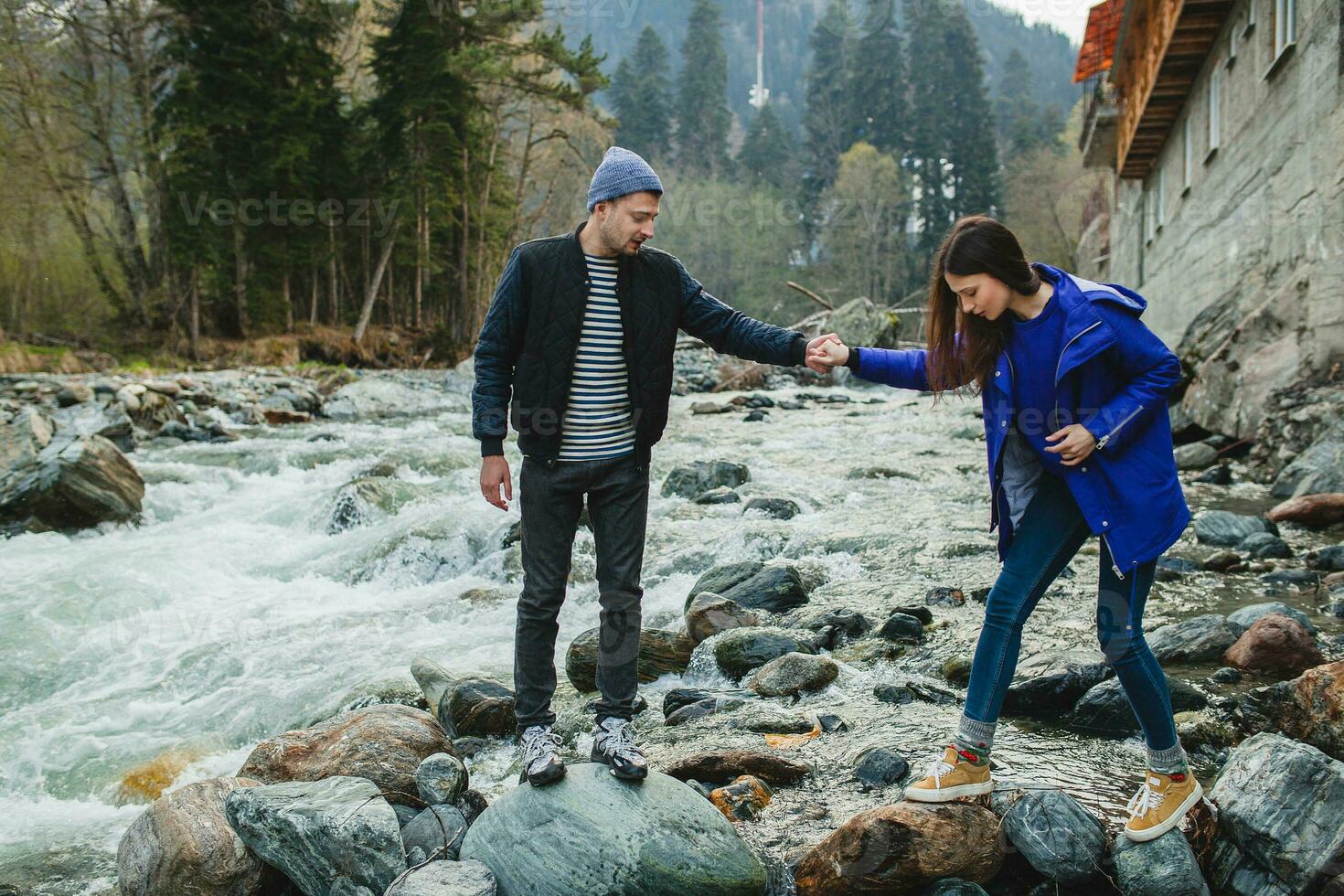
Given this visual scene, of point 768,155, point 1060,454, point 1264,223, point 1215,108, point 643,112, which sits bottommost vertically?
point 1060,454

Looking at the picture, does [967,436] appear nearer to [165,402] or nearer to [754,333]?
[754,333]

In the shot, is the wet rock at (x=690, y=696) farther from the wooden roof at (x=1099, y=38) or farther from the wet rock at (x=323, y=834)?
the wooden roof at (x=1099, y=38)

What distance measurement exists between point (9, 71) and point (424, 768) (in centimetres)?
2363

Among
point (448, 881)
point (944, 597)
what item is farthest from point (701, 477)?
point (448, 881)

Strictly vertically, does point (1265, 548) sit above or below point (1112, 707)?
above

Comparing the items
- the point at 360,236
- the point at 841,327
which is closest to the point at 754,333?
the point at 841,327

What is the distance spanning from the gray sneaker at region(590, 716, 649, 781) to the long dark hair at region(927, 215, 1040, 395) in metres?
1.50

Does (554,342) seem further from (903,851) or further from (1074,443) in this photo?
(903,851)

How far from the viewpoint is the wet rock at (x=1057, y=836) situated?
2764 mm

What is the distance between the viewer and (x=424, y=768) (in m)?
3.49

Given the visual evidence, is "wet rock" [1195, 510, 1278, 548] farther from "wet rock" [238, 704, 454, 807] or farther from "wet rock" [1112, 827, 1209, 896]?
"wet rock" [238, 704, 454, 807]

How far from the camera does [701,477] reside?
10562 millimetres

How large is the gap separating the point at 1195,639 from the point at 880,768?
2.10 metres

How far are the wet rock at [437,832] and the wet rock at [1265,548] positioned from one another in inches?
233
